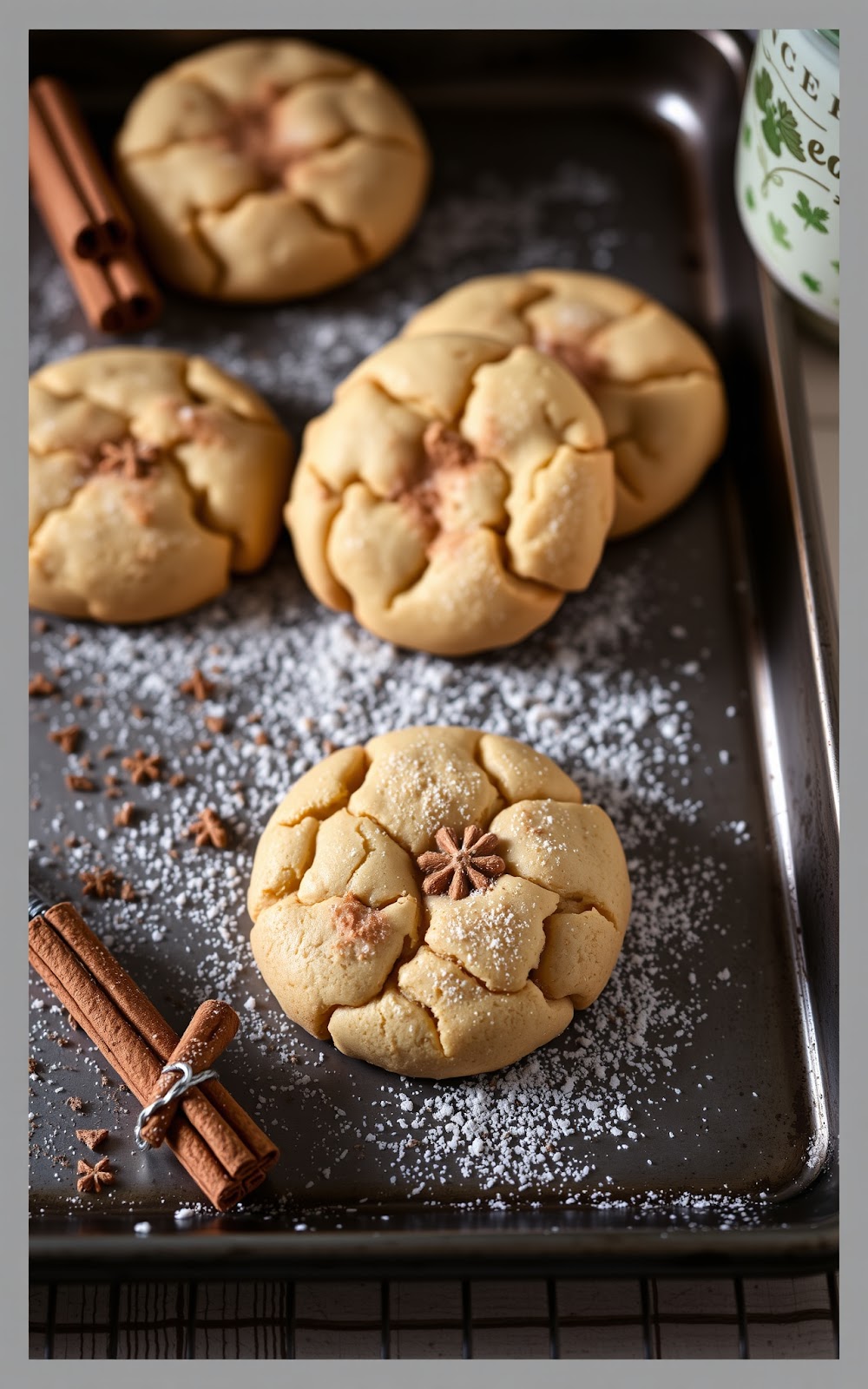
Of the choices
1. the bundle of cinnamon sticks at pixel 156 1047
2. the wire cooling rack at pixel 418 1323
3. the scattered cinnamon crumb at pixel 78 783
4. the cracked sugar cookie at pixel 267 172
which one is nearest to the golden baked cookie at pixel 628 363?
the cracked sugar cookie at pixel 267 172

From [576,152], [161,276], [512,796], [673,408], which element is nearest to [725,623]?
[673,408]

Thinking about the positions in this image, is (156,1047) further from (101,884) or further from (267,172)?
(267,172)

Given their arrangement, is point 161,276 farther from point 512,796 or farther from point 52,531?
point 512,796

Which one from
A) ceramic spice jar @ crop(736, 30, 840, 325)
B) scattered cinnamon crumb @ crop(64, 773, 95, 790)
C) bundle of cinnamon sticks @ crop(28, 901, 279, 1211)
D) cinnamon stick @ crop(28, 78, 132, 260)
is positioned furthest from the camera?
cinnamon stick @ crop(28, 78, 132, 260)

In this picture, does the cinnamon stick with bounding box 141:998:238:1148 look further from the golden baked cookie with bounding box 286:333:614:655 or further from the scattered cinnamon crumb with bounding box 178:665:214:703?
the golden baked cookie with bounding box 286:333:614:655

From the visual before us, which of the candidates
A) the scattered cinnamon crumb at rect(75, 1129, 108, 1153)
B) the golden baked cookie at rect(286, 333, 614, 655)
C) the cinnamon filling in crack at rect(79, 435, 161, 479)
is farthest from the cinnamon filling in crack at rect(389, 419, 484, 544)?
the scattered cinnamon crumb at rect(75, 1129, 108, 1153)
